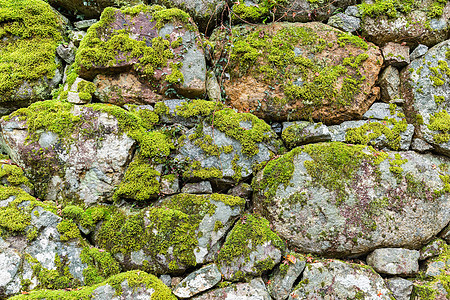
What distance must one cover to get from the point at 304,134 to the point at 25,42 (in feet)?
17.9

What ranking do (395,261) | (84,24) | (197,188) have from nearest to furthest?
(395,261), (197,188), (84,24)

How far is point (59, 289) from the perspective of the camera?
3.71 m

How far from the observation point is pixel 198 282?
3.93m

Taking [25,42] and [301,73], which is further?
[301,73]

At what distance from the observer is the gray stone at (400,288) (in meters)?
4.16

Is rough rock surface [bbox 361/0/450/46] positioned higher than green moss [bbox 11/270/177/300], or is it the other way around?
rough rock surface [bbox 361/0/450/46]

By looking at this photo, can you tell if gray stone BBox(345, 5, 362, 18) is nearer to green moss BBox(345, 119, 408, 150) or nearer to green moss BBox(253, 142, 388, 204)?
green moss BBox(345, 119, 408, 150)

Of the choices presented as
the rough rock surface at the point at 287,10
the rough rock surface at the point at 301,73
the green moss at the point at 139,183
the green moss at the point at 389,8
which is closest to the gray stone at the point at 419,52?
the rough rock surface at the point at 301,73

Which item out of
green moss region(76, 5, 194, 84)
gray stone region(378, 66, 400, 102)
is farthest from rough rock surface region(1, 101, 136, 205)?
gray stone region(378, 66, 400, 102)

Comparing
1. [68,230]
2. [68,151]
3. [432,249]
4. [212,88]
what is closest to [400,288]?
[432,249]

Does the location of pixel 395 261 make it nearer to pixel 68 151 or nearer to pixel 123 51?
pixel 68 151

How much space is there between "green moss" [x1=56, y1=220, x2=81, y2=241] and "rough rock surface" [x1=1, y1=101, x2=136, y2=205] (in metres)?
0.41

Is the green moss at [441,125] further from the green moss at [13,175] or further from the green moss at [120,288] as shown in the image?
the green moss at [13,175]

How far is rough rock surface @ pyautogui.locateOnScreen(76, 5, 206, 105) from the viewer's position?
485 cm
